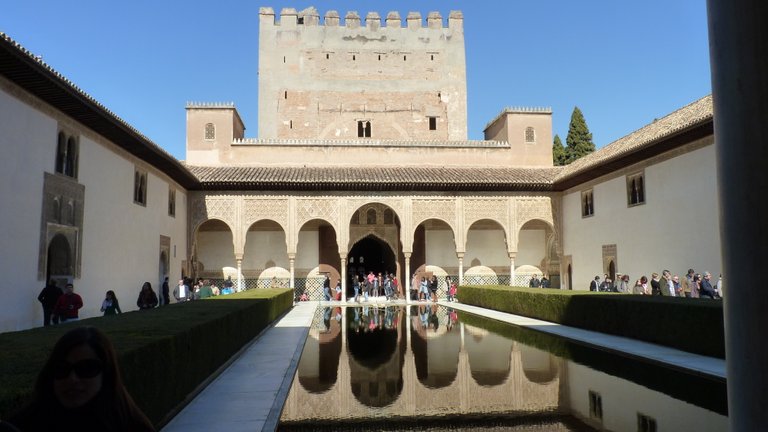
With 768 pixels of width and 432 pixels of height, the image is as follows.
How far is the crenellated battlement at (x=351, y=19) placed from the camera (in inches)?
1244

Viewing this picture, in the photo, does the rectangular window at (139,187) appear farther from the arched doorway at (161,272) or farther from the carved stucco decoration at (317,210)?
the carved stucco decoration at (317,210)

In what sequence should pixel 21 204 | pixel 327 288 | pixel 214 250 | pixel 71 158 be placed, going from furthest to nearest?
pixel 327 288
pixel 214 250
pixel 71 158
pixel 21 204

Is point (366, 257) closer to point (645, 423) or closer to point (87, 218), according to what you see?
point (87, 218)

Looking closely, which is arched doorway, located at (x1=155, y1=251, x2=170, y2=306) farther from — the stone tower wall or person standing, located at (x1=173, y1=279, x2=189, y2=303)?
the stone tower wall

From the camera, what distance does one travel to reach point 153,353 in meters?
4.61

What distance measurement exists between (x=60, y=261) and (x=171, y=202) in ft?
25.9

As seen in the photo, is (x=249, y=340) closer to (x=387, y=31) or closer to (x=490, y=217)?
(x=490, y=217)

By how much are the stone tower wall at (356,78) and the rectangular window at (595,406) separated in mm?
25353

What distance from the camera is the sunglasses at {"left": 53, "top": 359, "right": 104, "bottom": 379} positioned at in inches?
59.9

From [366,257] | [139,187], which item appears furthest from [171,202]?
[366,257]

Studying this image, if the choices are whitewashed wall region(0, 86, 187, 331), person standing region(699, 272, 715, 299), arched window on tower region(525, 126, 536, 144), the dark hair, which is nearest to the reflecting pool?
the dark hair

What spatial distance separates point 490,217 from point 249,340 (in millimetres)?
14096

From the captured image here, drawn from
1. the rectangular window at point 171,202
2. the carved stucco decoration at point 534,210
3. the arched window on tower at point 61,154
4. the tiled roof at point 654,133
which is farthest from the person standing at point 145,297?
the carved stucco decoration at point 534,210

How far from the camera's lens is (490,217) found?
22.7 meters
